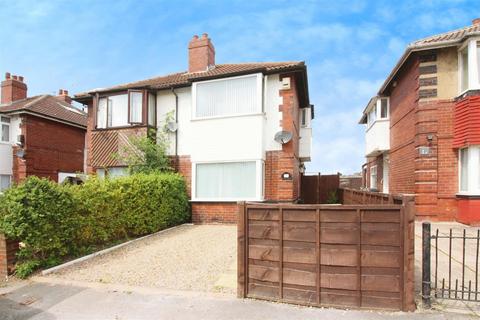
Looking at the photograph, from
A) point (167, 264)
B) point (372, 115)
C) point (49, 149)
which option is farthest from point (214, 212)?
point (49, 149)

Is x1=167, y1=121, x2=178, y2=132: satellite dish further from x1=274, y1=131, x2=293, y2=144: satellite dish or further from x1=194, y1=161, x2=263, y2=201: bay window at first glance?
x1=274, y1=131, x2=293, y2=144: satellite dish

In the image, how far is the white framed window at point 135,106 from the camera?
13.0m

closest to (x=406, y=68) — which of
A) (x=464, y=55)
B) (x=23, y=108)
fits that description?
(x=464, y=55)

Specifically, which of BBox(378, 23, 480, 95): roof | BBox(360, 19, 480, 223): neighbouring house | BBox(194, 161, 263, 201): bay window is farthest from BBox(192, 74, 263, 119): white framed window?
BBox(360, 19, 480, 223): neighbouring house

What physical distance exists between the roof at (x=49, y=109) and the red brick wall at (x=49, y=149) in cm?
43

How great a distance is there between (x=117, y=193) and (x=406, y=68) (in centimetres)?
1223

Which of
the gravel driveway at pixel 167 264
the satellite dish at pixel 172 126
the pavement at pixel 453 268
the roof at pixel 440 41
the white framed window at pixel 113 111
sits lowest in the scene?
the gravel driveway at pixel 167 264

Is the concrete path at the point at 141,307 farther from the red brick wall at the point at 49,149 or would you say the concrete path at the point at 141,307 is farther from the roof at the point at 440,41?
the red brick wall at the point at 49,149

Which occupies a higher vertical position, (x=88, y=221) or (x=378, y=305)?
(x=88, y=221)

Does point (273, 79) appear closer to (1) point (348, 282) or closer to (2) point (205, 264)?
(2) point (205, 264)

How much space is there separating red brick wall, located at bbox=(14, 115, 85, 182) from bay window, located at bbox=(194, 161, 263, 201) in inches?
435

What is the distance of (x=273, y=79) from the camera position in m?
12.1

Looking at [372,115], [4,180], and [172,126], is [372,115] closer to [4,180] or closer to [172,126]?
[172,126]

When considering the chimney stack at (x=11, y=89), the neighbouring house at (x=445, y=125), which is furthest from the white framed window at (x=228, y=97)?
the chimney stack at (x=11, y=89)
